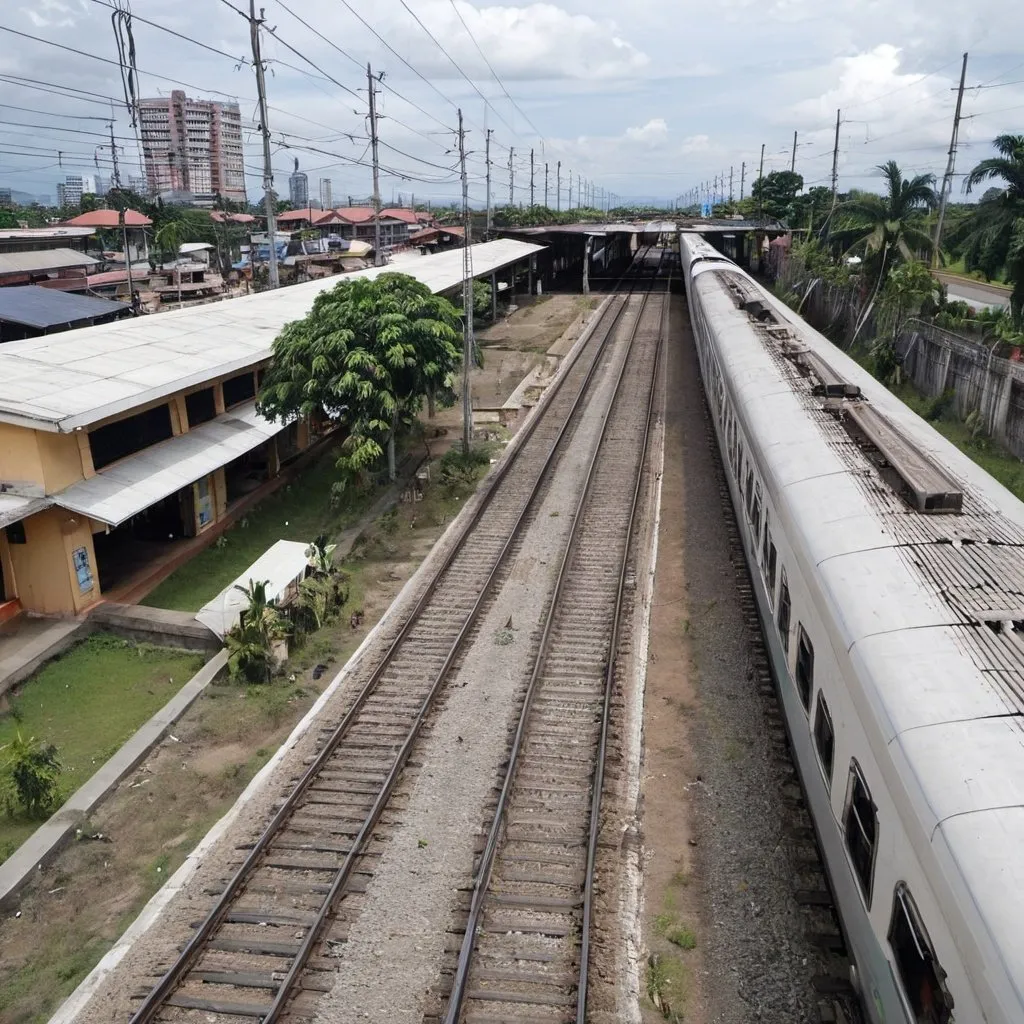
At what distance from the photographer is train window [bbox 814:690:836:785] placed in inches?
273

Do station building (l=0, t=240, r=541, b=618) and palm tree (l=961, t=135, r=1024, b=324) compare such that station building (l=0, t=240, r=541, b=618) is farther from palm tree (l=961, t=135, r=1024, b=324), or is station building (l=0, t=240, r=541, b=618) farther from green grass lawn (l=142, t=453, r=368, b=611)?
palm tree (l=961, t=135, r=1024, b=324)

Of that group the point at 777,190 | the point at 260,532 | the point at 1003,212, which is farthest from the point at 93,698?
the point at 777,190

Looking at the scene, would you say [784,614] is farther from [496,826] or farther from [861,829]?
[496,826]

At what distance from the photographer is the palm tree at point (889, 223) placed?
29.9 meters

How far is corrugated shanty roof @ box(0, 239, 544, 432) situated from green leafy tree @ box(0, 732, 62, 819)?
4886 millimetres

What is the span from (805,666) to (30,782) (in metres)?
8.00

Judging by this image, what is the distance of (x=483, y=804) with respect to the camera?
9516mm

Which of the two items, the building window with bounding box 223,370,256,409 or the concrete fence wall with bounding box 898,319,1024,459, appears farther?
the building window with bounding box 223,370,256,409

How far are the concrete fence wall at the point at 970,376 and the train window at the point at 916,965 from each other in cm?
1564

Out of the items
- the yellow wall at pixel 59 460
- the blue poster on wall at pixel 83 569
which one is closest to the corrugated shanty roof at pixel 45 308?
the yellow wall at pixel 59 460

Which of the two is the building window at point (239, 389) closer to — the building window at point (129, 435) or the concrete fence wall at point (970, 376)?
the building window at point (129, 435)

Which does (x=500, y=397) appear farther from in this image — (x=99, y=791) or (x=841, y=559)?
(x=841, y=559)

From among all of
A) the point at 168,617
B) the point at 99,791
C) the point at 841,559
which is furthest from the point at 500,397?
the point at 841,559

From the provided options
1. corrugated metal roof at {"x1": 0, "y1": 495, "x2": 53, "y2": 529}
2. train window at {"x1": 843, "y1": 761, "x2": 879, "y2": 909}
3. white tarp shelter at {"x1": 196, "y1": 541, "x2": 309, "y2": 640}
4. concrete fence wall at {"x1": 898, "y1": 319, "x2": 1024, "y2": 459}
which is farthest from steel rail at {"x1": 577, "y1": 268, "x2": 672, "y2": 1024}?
corrugated metal roof at {"x1": 0, "y1": 495, "x2": 53, "y2": 529}
